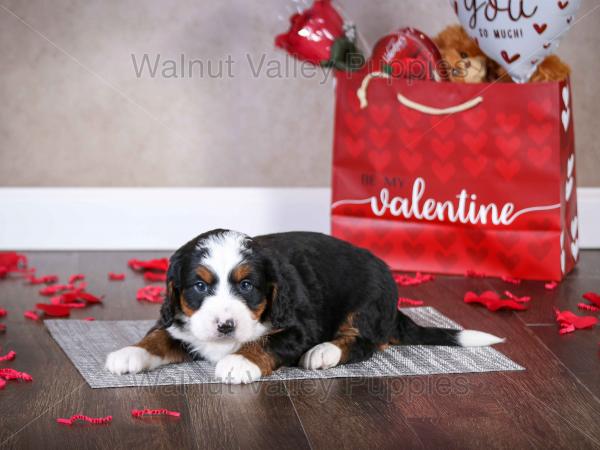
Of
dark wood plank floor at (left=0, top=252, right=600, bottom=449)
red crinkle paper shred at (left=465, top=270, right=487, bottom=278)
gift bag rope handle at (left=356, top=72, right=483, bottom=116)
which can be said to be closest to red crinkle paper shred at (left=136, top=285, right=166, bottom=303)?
dark wood plank floor at (left=0, top=252, right=600, bottom=449)

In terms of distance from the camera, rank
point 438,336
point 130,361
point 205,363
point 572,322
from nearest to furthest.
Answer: point 130,361 → point 205,363 → point 438,336 → point 572,322

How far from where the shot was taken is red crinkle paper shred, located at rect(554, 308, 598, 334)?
2645 mm

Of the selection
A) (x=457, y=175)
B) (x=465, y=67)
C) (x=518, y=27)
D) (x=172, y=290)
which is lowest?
(x=172, y=290)

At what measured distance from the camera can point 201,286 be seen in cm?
212

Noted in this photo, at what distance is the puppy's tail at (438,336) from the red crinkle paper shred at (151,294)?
895mm

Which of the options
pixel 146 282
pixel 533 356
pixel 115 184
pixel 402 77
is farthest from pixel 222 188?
pixel 533 356

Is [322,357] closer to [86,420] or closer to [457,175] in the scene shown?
[86,420]

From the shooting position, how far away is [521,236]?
325cm

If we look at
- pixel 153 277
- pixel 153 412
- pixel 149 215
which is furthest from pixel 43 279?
pixel 153 412

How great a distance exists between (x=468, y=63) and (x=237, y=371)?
1.69 metres

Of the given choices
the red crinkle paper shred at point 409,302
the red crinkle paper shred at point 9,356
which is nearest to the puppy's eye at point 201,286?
the red crinkle paper shred at point 9,356

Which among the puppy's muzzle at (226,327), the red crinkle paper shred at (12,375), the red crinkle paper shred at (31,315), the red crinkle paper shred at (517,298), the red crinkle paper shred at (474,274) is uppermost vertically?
the puppy's muzzle at (226,327)

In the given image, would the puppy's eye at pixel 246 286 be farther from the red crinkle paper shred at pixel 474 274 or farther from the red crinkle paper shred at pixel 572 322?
the red crinkle paper shred at pixel 474 274

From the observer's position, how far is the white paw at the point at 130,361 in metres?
2.16
